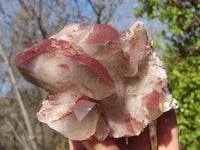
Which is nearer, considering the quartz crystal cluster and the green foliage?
the quartz crystal cluster

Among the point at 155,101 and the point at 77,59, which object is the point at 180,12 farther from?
the point at 77,59

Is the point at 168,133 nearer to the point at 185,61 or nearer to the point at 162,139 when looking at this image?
the point at 162,139

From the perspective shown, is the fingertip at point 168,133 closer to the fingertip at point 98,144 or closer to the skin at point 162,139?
the skin at point 162,139

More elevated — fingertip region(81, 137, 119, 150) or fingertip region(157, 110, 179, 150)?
fingertip region(81, 137, 119, 150)

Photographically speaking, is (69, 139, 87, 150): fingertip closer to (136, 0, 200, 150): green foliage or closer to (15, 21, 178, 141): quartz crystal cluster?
(15, 21, 178, 141): quartz crystal cluster

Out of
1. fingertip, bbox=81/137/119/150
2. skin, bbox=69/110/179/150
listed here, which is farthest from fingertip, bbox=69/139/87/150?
fingertip, bbox=81/137/119/150

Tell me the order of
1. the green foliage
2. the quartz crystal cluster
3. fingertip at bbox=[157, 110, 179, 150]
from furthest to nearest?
the green foliage
fingertip at bbox=[157, 110, 179, 150]
the quartz crystal cluster
